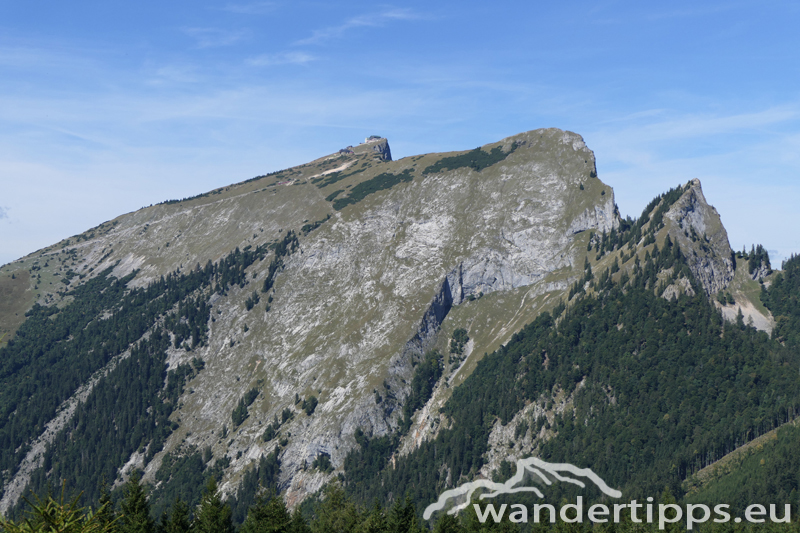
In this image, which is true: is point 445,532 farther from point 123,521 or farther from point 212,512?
point 123,521

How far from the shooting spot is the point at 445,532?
273 feet

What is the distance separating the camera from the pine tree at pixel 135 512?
6425 centimetres

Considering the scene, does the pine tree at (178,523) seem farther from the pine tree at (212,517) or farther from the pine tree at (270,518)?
the pine tree at (270,518)

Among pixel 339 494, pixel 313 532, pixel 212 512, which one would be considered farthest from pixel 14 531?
pixel 339 494

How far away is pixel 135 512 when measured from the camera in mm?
66812

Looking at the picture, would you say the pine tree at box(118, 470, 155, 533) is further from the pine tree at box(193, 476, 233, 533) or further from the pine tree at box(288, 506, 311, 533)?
the pine tree at box(288, 506, 311, 533)

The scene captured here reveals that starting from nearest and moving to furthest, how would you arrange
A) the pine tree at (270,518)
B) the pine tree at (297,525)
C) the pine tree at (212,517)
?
the pine tree at (212,517) < the pine tree at (270,518) < the pine tree at (297,525)

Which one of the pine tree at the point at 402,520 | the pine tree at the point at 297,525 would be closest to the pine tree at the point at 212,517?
the pine tree at the point at 297,525

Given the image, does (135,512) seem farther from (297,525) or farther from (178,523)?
(297,525)

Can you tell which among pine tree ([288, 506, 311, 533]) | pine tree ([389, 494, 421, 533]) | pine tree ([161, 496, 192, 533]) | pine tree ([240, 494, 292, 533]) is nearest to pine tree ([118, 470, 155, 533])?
pine tree ([161, 496, 192, 533])

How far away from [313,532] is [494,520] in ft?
85.7

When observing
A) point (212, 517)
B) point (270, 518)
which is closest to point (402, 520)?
point (270, 518)

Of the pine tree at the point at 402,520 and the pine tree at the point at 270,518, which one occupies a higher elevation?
the pine tree at the point at 270,518

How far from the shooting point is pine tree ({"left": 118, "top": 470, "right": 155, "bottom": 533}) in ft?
211
